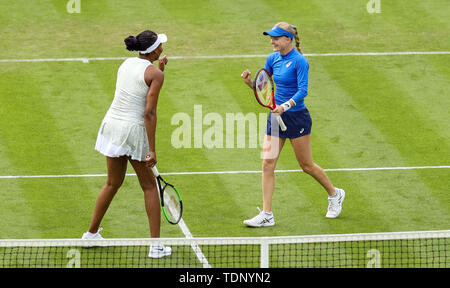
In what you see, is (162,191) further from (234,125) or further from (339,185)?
(234,125)

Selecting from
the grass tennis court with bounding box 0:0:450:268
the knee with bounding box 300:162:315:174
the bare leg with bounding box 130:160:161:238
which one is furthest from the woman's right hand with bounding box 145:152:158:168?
the knee with bounding box 300:162:315:174

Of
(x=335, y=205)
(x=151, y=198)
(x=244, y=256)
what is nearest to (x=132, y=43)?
(x=151, y=198)

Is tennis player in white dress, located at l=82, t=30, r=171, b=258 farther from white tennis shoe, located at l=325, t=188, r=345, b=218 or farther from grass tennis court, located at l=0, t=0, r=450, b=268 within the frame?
white tennis shoe, located at l=325, t=188, r=345, b=218

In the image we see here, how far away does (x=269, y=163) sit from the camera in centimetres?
1173

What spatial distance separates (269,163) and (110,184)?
6.13 ft

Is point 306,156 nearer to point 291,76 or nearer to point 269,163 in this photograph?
point 269,163

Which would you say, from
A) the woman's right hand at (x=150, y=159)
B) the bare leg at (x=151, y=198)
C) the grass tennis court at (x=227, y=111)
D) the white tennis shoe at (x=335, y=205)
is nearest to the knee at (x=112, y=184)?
the bare leg at (x=151, y=198)

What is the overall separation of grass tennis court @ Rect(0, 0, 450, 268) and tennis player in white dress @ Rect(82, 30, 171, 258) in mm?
925

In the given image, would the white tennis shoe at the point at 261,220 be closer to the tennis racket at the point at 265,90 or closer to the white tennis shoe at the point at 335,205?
the white tennis shoe at the point at 335,205

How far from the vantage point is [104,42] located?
61.3 ft

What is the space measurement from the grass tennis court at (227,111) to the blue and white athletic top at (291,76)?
4.61 ft

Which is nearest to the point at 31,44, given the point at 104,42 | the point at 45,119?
the point at 104,42

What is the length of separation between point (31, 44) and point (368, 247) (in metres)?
9.41

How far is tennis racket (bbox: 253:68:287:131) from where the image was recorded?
37.7ft
